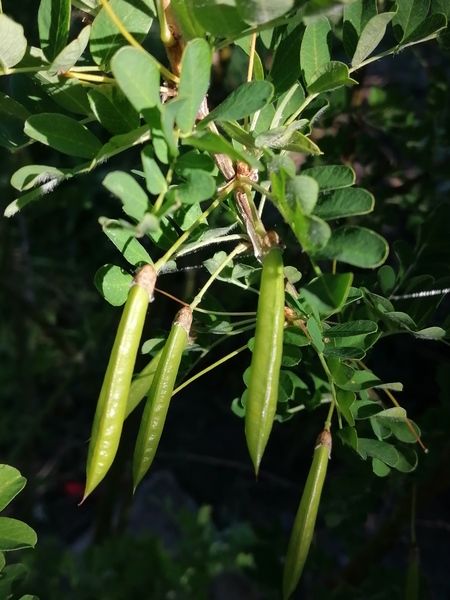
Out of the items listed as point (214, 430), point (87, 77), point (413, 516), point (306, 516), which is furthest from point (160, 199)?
point (214, 430)

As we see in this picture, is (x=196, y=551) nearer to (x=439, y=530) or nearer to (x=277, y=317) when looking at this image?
(x=439, y=530)

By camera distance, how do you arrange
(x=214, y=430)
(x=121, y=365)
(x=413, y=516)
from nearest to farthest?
(x=121, y=365), (x=413, y=516), (x=214, y=430)

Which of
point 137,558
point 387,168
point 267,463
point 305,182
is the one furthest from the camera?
point 267,463

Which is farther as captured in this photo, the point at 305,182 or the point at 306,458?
the point at 306,458

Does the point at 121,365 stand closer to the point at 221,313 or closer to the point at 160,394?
the point at 160,394

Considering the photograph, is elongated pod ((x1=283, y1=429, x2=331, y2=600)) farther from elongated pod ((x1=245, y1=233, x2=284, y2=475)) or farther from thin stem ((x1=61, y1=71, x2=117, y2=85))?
thin stem ((x1=61, y1=71, x2=117, y2=85))

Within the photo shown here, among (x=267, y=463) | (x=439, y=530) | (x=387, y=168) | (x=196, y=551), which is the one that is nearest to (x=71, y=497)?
(x=267, y=463)

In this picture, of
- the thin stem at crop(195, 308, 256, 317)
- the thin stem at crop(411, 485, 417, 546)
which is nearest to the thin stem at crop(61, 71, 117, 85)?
the thin stem at crop(195, 308, 256, 317)
